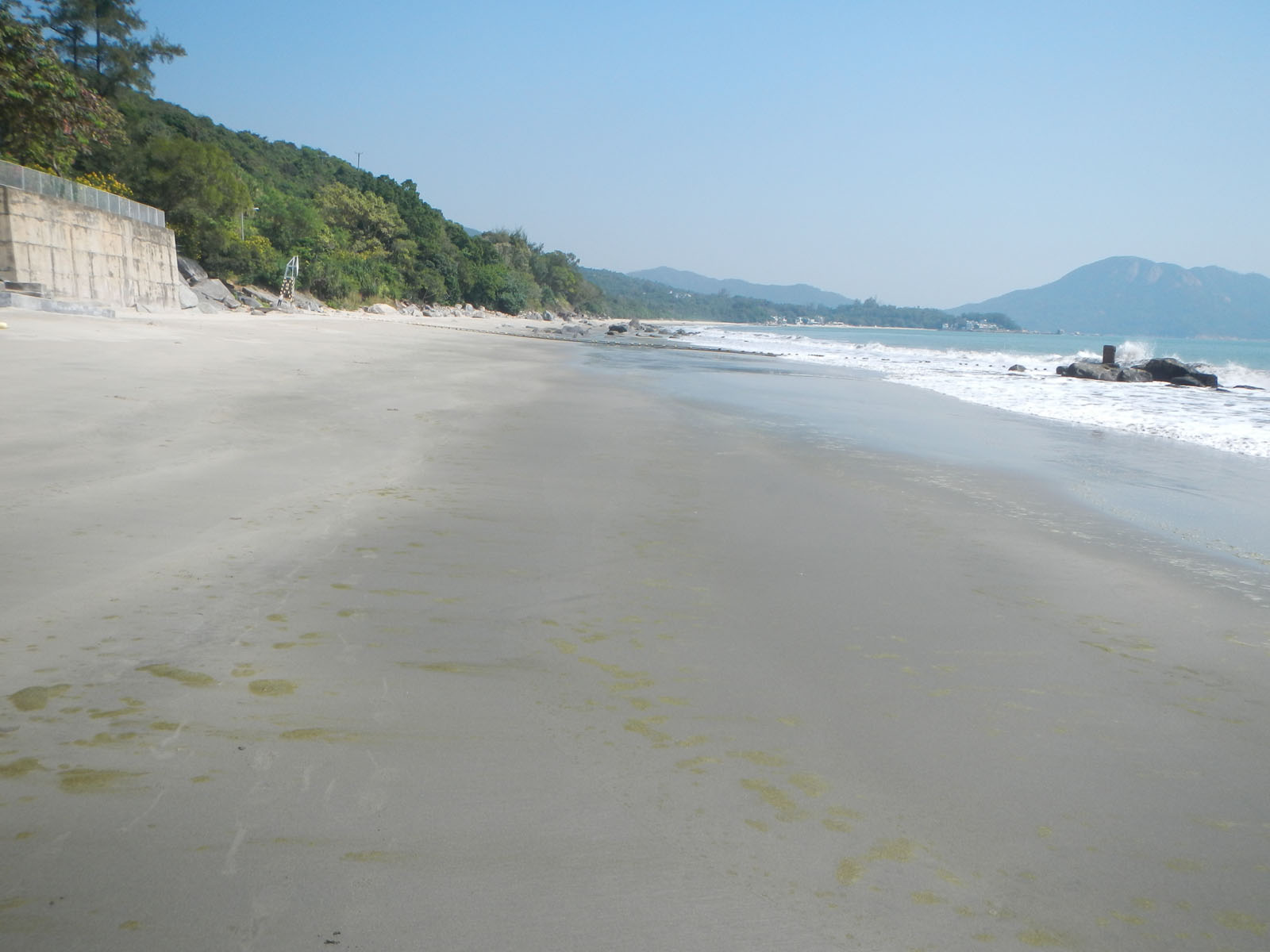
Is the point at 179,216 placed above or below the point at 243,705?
above

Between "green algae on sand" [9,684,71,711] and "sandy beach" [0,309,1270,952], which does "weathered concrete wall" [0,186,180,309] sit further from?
"green algae on sand" [9,684,71,711]

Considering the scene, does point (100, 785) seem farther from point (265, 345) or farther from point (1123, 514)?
point (265, 345)

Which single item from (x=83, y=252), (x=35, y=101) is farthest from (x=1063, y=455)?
(x=35, y=101)

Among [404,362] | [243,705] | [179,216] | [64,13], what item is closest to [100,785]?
[243,705]

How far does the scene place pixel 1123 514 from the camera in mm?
5492

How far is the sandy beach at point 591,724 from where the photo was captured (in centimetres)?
154

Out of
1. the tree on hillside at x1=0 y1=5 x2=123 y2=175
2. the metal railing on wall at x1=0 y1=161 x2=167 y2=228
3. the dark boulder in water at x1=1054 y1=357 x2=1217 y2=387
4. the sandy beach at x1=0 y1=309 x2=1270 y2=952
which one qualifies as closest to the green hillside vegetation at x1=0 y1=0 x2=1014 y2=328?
the tree on hillside at x1=0 y1=5 x2=123 y2=175

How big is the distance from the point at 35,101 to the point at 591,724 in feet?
79.5

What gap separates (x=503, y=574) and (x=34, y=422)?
12.8 ft

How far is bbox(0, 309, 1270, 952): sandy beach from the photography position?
5.07 ft

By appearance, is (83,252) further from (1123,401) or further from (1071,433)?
(1123,401)

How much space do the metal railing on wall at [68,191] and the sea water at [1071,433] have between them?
11.9 m

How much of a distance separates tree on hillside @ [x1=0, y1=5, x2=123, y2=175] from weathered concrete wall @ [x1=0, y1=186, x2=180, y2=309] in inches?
117

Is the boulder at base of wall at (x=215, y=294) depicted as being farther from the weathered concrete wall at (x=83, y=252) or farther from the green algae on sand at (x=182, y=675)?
the green algae on sand at (x=182, y=675)
